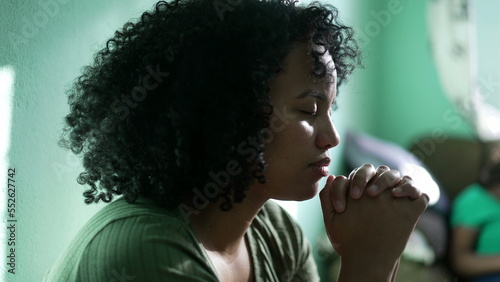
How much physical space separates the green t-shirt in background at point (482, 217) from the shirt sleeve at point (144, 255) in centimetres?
188

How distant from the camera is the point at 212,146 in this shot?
1059 millimetres

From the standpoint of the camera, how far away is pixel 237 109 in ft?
3.48

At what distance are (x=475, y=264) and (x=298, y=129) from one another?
1.82 m

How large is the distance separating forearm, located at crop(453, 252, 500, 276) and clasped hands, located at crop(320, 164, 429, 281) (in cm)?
158

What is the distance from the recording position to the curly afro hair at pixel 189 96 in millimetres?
1054

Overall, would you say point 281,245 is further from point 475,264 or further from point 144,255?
point 475,264

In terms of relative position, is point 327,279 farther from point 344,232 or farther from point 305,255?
point 344,232

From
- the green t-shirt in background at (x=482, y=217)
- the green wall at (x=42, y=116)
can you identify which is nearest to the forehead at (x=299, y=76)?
the green wall at (x=42, y=116)

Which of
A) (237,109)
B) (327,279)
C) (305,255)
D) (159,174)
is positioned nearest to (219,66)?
(237,109)

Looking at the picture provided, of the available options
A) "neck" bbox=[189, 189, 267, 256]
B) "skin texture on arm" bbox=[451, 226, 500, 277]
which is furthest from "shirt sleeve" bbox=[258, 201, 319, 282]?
"skin texture on arm" bbox=[451, 226, 500, 277]

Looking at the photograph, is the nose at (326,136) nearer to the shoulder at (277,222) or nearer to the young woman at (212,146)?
the young woman at (212,146)

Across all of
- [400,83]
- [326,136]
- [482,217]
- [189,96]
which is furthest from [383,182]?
[400,83]

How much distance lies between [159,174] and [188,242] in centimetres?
13

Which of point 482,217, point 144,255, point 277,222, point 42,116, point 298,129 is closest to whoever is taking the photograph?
point 144,255
